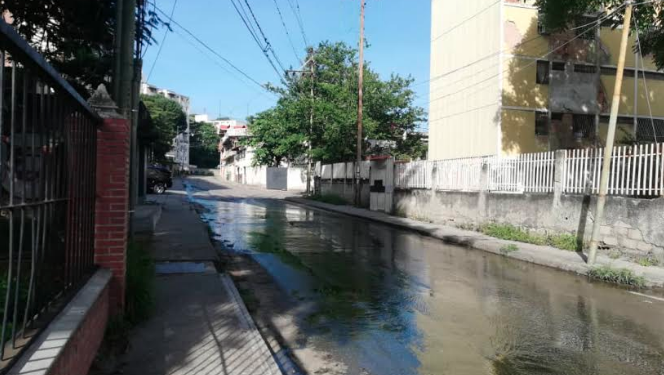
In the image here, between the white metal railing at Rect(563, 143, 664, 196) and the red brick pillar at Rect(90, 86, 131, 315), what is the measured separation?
33.9 ft

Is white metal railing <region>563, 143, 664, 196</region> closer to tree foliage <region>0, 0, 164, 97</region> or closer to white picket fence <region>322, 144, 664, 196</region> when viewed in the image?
white picket fence <region>322, 144, 664, 196</region>

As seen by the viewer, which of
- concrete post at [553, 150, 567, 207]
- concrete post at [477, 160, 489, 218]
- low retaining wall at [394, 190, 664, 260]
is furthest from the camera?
concrete post at [477, 160, 489, 218]

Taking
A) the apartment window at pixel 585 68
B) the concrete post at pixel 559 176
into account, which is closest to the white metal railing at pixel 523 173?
the concrete post at pixel 559 176

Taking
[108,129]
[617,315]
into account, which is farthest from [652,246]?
[108,129]

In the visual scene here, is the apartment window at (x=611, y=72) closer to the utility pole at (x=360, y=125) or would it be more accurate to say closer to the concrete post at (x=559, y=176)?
the utility pole at (x=360, y=125)

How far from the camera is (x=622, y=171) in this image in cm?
1152

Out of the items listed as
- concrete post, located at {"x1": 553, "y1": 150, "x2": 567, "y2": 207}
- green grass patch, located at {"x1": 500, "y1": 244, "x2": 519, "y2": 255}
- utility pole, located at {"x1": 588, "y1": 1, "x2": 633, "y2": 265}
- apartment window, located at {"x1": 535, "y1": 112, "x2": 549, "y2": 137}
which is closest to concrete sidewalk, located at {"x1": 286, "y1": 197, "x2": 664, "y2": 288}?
green grass patch, located at {"x1": 500, "y1": 244, "x2": 519, "y2": 255}

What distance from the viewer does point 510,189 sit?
1530 centimetres

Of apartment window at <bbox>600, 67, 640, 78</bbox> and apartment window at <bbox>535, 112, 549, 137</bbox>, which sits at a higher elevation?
apartment window at <bbox>600, 67, 640, 78</bbox>

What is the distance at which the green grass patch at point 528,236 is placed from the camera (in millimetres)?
12656

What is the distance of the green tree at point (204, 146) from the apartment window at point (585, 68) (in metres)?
117

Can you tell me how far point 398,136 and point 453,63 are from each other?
11234 millimetres

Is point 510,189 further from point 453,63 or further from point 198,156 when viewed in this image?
point 198,156

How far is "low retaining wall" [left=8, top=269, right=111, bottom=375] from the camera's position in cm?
261
